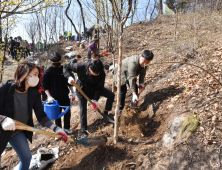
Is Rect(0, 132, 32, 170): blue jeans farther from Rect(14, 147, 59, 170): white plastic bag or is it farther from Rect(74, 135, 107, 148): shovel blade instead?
Rect(74, 135, 107, 148): shovel blade

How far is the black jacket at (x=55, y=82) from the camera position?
117 inches

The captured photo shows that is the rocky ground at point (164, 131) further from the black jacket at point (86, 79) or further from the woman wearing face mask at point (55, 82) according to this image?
the woman wearing face mask at point (55, 82)

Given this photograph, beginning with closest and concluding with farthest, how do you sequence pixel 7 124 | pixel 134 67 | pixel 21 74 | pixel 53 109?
1. pixel 7 124
2. pixel 21 74
3. pixel 53 109
4. pixel 134 67

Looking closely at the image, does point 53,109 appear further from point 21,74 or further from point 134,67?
point 134,67

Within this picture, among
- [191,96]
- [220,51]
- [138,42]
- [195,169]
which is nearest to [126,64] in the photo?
[191,96]

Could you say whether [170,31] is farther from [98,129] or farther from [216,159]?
[216,159]

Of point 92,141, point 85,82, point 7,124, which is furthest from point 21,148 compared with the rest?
point 85,82

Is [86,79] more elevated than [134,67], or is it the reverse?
[134,67]

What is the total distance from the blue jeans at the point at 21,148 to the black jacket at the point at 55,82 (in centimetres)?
122

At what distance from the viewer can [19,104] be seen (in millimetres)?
1825

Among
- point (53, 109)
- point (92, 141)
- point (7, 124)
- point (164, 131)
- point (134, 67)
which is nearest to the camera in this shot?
point (7, 124)

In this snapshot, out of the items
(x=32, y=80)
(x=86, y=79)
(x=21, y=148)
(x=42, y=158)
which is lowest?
(x=42, y=158)

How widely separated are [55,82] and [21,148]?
1419 mm

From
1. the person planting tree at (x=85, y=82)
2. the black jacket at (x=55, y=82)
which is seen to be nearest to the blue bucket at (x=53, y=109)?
the black jacket at (x=55, y=82)
